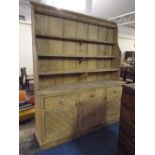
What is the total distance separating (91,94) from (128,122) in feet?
3.32

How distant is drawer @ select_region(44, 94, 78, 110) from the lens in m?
1.84

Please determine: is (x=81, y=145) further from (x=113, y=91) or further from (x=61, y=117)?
(x=113, y=91)

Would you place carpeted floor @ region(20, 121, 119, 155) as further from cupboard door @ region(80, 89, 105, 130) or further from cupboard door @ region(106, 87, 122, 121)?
cupboard door @ region(106, 87, 122, 121)

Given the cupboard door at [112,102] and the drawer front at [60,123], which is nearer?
the drawer front at [60,123]

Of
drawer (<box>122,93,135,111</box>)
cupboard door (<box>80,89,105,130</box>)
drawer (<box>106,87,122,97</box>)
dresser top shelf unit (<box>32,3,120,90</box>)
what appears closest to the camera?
drawer (<box>122,93,135,111</box>)

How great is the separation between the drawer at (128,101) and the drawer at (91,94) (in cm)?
90

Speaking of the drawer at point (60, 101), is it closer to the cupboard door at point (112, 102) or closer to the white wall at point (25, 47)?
the cupboard door at point (112, 102)

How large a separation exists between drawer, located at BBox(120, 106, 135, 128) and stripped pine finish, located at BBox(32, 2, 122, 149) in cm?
88

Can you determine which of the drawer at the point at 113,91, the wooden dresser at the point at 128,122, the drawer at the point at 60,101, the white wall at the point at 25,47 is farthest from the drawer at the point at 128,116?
the white wall at the point at 25,47

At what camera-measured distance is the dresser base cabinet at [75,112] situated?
1.90 metres

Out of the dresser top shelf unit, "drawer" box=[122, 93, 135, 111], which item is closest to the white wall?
the dresser top shelf unit
